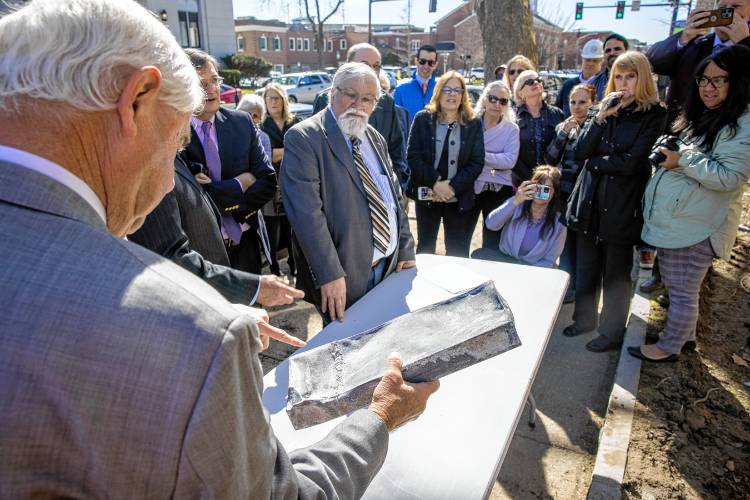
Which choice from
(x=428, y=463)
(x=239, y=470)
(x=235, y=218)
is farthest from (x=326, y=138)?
(x=239, y=470)

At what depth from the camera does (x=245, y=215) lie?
10.6 feet

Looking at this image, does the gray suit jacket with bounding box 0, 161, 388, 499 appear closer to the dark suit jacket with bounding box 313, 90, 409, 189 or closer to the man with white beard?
the man with white beard

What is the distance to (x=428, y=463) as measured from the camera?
4.64ft

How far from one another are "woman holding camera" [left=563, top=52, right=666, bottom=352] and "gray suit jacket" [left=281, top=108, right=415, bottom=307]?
1.77 metres

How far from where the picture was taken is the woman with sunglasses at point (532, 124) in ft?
14.5

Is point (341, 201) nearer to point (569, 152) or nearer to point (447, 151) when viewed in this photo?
point (447, 151)

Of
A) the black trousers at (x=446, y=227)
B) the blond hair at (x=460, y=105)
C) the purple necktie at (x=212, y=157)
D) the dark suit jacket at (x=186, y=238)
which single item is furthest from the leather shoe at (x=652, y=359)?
the purple necktie at (x=212, y=157)

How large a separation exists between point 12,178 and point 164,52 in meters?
0.32

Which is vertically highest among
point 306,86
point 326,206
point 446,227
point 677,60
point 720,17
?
point 720,17

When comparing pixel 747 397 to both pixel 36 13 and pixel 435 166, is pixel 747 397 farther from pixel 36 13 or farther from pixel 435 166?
pixel 36 13

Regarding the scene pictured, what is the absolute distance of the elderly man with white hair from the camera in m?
0.61

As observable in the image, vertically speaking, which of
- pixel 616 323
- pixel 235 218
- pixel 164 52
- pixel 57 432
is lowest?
pixel 616 323

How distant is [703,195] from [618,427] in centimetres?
145

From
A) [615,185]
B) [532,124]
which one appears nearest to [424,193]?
[532,124]
